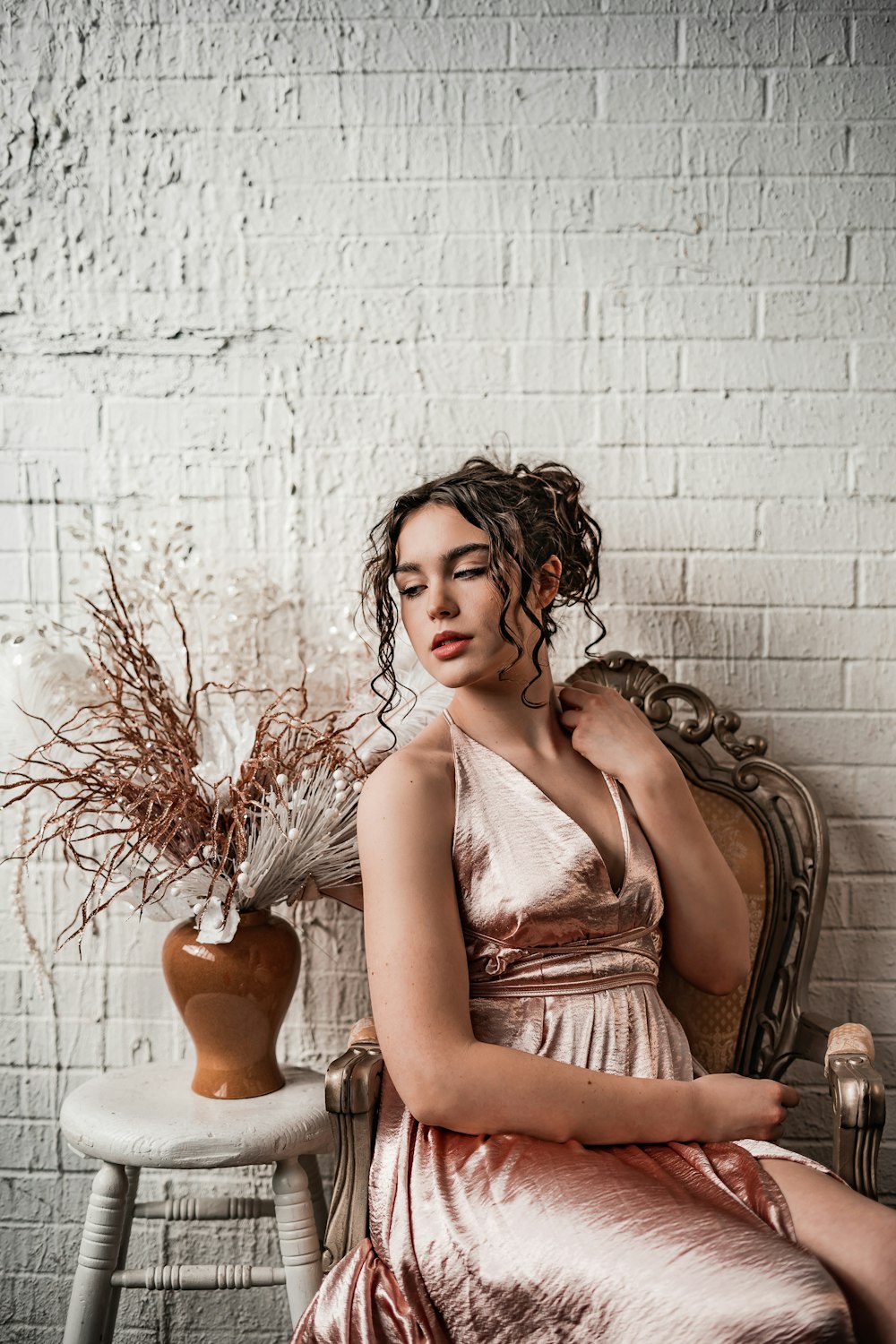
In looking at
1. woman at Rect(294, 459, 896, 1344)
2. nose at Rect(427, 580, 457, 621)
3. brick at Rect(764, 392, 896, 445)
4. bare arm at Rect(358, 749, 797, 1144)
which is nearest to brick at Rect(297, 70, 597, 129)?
brick at Rect(764, 392, 896, 445)

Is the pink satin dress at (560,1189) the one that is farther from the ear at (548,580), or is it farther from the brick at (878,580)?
the brick at (878,580)

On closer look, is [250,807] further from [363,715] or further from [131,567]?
[131,567]

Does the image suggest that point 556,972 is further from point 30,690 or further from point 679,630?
point 30,690

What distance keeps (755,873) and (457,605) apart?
719 mm

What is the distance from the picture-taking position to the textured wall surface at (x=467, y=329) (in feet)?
6.39

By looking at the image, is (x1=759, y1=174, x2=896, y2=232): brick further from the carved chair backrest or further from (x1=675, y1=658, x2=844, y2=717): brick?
the carved chair backrest

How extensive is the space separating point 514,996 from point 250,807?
472 mm

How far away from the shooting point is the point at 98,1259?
1.58m

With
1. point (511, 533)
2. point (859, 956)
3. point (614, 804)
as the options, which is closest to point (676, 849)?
point (614, 804)

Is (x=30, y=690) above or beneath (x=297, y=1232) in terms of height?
above

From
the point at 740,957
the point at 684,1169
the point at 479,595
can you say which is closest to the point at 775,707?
the point at 740,957

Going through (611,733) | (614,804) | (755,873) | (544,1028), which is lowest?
(544,1028)

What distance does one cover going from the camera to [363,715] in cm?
168

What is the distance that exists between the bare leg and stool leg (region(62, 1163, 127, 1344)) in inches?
38.6
